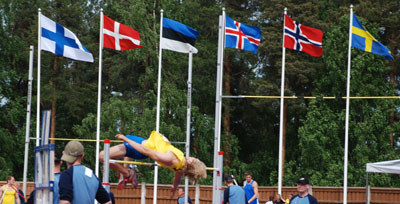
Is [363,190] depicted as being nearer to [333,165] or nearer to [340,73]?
[333,165]

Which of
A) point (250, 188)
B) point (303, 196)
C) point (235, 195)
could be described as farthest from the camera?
point (250, 188)

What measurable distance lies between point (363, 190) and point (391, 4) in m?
14.8

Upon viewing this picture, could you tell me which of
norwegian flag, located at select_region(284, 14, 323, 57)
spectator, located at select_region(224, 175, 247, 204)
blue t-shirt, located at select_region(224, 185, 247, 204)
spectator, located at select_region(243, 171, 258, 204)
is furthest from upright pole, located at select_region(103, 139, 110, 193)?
norwegian flag, located at select_region(284, 14, 323, 57)

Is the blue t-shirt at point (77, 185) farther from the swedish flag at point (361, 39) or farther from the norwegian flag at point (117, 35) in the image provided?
the swedish flag at point (361, 39)

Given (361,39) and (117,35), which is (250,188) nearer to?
(117,35)

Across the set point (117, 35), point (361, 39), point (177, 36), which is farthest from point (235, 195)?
point (361, 39)

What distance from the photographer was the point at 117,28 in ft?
72.2

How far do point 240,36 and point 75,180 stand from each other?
14646mm

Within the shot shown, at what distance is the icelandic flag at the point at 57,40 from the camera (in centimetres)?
2036

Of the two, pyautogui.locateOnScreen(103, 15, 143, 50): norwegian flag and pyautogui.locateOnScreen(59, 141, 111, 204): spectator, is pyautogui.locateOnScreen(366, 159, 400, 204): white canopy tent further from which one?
pyautogui.locateOnScreen(59, 141, 111, 204): spectator

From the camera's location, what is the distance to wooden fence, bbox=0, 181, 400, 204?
22719 mm

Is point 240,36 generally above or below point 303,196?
above

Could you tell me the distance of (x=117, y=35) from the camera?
2197 centimetres

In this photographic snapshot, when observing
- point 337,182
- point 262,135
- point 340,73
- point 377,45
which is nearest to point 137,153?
point 377,45
